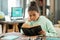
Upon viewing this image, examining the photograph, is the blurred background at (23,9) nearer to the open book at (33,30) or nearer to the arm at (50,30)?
the arm at (50,30)

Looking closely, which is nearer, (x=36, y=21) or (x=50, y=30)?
(x=50, y=30)

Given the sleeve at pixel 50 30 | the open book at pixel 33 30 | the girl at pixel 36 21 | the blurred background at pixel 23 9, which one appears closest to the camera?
the open book at pixel 33 30

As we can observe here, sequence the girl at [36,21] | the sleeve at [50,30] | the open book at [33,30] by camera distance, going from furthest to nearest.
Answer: the girl at [36,21] → the sleeve at [50,30] → the open book at [33,30]

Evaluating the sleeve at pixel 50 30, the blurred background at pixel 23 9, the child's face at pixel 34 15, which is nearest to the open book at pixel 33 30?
the sleeve at pixel 50 30

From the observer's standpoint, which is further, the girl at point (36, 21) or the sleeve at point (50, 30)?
the girl at point (36, 21)

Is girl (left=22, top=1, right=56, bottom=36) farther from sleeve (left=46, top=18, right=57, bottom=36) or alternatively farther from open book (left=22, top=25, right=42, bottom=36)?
open book (left=22, top=25, right=42, bottom=36)

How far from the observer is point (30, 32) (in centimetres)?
207

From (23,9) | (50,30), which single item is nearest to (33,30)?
(50,30)

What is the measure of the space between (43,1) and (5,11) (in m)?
1.65

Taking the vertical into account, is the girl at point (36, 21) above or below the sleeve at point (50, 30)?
above

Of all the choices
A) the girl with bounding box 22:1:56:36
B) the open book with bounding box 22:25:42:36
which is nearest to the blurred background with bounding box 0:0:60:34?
the girl with bounding box 22:1:56:36

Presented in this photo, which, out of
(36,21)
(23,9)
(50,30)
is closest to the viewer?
(50,30)

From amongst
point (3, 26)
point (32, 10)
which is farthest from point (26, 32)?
point (3, 26)

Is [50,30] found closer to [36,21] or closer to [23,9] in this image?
[36,21]
